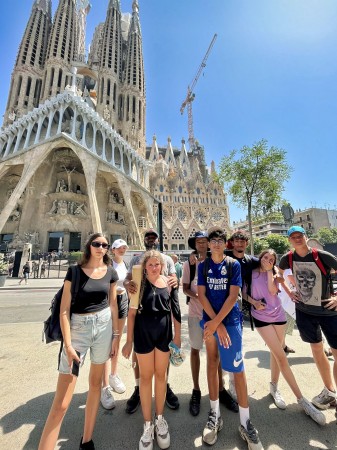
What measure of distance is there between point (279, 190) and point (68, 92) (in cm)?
2525

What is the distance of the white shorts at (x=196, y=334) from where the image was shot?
2.53 m

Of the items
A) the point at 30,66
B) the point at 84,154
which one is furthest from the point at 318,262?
the point at 30,66

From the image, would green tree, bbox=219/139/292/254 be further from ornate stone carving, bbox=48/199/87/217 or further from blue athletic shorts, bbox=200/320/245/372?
ornate stone carving, bbox=48/199/87/217

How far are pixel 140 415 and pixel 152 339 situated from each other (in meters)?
0.93

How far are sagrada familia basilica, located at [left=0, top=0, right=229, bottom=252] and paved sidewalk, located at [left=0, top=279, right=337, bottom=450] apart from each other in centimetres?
2035

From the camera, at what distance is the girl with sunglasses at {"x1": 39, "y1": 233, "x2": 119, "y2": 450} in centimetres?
167

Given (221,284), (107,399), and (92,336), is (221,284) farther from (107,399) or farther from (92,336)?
(107,399)

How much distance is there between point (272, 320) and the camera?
242cm

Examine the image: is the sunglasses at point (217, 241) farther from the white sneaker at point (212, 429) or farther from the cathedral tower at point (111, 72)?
the cathedral tower at point (111, 72)

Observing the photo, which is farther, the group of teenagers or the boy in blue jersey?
the boy in blue jersey

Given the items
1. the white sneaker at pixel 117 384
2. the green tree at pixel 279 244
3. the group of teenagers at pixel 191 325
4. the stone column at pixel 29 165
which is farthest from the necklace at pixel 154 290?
the green tree at pixel 279 244

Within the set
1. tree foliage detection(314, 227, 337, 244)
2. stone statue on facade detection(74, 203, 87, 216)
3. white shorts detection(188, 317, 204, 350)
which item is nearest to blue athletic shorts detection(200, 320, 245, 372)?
white shorts detection(188, 317, 204, 350)

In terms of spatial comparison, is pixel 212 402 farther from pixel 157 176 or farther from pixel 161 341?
pixel 157 176

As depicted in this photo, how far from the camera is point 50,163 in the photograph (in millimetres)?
26203
